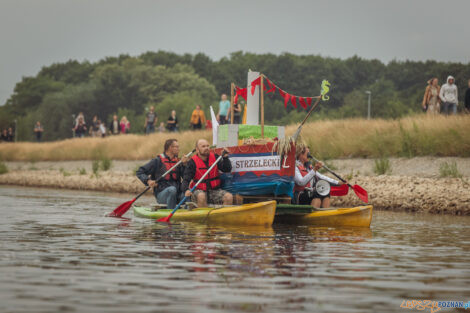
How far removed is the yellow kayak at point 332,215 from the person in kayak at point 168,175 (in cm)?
236

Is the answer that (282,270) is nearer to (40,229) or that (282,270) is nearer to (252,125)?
(40,229)

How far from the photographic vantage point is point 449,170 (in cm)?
1892

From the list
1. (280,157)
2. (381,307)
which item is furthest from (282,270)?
(280,157)

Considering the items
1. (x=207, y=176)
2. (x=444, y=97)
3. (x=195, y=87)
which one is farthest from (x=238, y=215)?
(x=195, y=87)

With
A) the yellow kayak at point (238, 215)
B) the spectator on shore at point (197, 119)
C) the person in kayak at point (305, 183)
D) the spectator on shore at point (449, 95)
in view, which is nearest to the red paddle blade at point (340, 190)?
the person in kayak at point (305, 183)

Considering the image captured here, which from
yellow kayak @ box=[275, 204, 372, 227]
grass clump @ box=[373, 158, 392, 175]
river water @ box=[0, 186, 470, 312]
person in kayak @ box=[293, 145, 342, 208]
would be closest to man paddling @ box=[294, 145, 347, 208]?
person in kayak @ box=[293, 145, 342, 208]

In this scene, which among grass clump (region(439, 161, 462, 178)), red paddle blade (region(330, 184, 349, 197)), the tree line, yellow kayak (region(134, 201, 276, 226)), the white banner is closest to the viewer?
yellow kayak (region(134, 201, 276, 226))

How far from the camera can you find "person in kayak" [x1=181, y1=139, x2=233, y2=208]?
546 inches

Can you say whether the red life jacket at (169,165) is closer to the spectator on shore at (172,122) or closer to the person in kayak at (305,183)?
the person in kayak at (305,183)

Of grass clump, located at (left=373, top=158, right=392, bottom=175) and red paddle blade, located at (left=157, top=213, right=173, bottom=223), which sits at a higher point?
grass clump, located at (left=373, top=158, right=392, bottom=175)

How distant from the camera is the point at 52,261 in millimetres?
8242

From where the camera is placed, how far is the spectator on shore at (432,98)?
23.9 m

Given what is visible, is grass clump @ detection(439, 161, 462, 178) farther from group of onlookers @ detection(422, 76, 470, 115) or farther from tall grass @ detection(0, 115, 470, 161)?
group of onlookers @ detection(422, 76, 470, 115)

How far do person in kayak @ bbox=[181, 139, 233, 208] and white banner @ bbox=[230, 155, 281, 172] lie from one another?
1.08 feet
